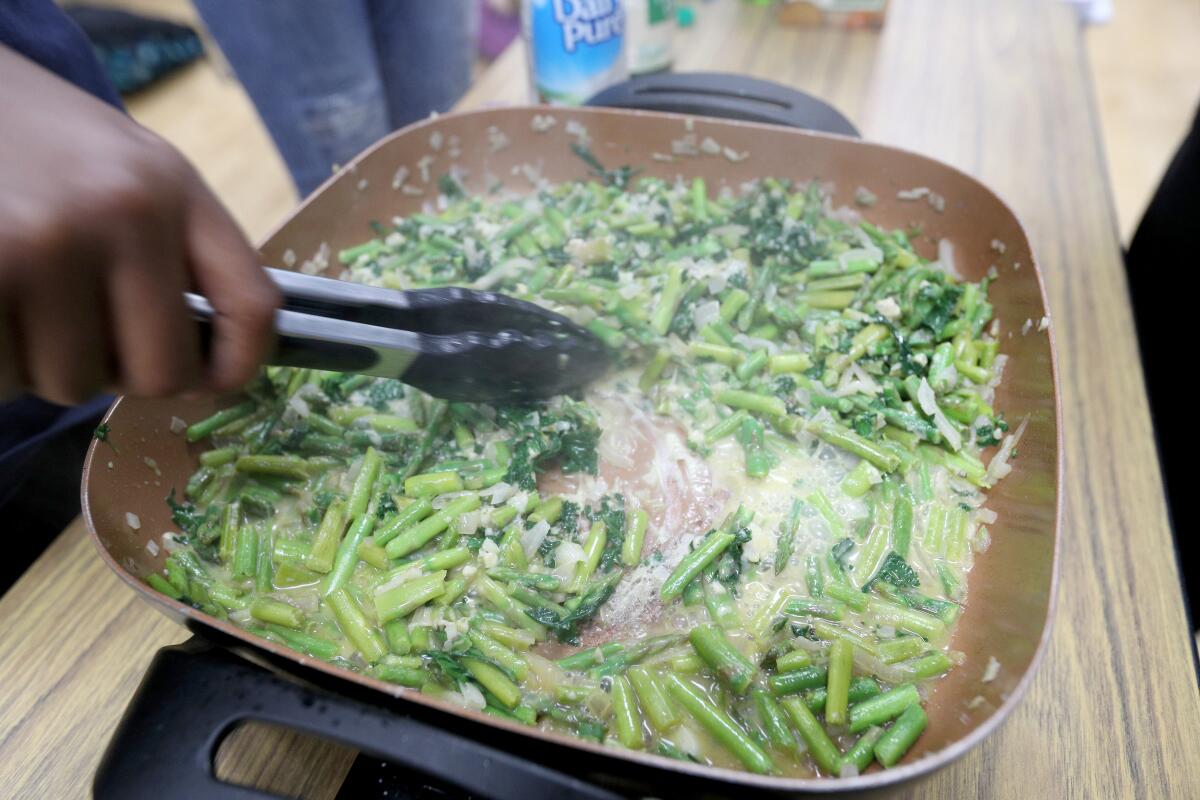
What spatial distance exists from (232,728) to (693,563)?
2.51 feet

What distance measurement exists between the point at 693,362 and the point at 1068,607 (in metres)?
0.88

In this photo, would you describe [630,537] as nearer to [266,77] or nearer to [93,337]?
[93,337]

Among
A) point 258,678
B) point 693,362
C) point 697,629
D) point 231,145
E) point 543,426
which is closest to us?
point 258,678

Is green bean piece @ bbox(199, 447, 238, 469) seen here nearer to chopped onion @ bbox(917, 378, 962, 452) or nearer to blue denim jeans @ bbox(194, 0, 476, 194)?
blue denim jeans @ bbox(194, 0, 476, 194)

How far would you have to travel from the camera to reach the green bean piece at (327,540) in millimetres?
1329

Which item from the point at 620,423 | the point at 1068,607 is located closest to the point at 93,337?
the point at 620,423

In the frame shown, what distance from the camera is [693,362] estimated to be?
1674 mm

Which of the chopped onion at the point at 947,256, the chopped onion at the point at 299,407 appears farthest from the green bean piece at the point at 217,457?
the chopped onion at the point at 947,256

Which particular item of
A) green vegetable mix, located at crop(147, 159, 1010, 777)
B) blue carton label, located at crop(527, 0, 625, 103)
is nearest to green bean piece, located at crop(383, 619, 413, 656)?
green vegetable mix, located at crop(147, 159, 1010, 777)

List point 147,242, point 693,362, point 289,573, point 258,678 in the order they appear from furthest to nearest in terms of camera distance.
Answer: point 693,362 < point 289,573 < point 258,678 < point 147,242

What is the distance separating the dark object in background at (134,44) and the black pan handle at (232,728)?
453 centimetres

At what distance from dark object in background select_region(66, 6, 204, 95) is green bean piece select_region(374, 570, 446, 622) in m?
4.34

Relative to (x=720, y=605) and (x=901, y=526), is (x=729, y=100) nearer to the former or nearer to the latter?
(x=901, y=526)

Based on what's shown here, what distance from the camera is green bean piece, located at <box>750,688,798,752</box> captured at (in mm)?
1104
